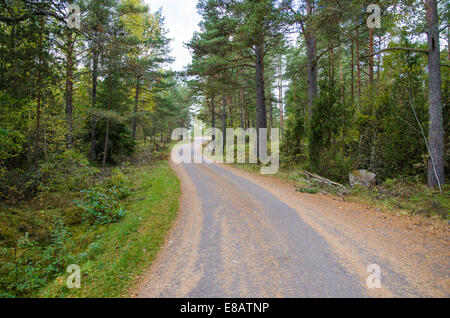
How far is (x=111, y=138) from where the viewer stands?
16.0m

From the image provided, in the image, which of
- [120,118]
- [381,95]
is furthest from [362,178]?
[120,118]

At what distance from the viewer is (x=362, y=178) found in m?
9.70

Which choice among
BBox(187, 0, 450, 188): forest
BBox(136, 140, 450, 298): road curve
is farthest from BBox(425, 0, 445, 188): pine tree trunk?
BBox(136, 140, 450, 298): road curve

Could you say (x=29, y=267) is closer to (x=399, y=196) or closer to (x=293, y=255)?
(x=293, y=255)

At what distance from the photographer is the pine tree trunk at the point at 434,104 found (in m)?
7.85

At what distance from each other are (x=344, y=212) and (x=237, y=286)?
4.60 meters

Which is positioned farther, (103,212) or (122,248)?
(103,212)

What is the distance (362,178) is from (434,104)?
143 inches

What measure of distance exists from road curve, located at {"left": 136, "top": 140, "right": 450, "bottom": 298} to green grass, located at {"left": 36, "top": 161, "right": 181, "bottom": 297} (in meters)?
0.29

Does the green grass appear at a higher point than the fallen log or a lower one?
lower

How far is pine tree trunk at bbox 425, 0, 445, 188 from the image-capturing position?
25.7 ft

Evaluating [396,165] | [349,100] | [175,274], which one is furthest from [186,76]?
[175,274]

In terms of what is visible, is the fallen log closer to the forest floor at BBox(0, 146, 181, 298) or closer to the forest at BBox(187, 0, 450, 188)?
the forest at BBox(187, 0, 450, 188)
